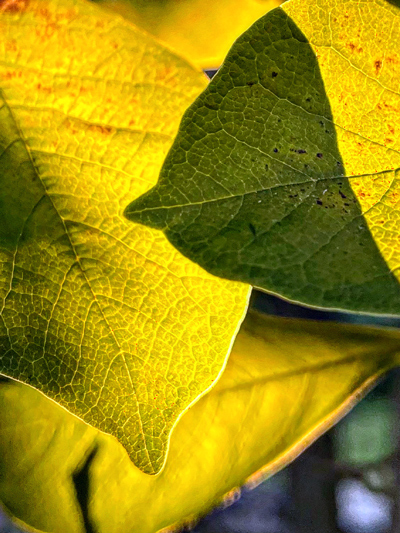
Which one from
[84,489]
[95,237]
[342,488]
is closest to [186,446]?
[84,489]

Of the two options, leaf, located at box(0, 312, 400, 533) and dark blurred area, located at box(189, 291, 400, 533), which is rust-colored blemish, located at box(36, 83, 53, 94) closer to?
leaf, located at box(0, 312, 400, 533)

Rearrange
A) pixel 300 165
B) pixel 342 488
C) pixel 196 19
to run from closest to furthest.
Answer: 1. pixel 300 165
2. pixel 196 19
3. pixel 342 488

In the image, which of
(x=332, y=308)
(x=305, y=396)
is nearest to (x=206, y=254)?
(x=332, y=308)

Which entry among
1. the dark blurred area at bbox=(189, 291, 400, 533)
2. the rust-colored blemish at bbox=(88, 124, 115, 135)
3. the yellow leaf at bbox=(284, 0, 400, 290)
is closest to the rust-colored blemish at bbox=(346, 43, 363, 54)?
the yellow leaf at bbox=(284, 0, 400, 290)

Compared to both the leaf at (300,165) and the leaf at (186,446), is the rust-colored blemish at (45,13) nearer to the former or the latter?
the leaf at (300,165)

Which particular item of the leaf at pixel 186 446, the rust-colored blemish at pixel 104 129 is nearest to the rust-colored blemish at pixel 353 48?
the rust-colored blemish at pixel 104 129

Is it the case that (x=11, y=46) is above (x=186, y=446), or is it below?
above

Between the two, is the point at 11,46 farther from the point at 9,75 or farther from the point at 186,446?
the point at 186,446
